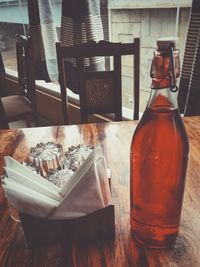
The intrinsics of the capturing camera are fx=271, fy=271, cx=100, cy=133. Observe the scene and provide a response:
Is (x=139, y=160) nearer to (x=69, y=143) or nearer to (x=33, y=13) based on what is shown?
(x=69, y=143)

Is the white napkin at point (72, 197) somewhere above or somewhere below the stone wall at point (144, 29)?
below

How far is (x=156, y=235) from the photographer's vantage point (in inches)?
18.4

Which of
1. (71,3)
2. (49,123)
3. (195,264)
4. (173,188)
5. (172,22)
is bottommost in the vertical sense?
(49,123)

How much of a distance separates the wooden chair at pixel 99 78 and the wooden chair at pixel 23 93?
695 mm

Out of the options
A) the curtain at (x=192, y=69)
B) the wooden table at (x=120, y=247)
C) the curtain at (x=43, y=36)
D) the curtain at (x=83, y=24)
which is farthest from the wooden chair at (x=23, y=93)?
the wooden table at (x=120, y=247)

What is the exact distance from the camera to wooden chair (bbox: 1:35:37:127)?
6.09ft

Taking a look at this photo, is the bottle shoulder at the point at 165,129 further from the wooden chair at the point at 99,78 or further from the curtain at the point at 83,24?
the curtain at the point at 83,24

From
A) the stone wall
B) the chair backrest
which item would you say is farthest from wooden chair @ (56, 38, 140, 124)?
the chair backrest

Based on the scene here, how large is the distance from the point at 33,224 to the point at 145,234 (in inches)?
7.6

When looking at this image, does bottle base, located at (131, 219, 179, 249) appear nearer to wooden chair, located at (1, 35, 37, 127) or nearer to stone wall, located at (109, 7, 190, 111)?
stone wall, located at (109, 7, 190, 111)

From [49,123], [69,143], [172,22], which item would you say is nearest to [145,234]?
[69,143]

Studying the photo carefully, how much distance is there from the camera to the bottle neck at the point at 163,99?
0.42m

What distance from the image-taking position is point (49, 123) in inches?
117

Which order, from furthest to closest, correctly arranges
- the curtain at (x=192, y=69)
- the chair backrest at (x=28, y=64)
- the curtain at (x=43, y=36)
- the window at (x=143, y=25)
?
the curtain at (x=43, y=36)
the chair backrest at (x=28, y=64)
the window at (x=143, y=25)
the curtain at (x=192, y=69)
